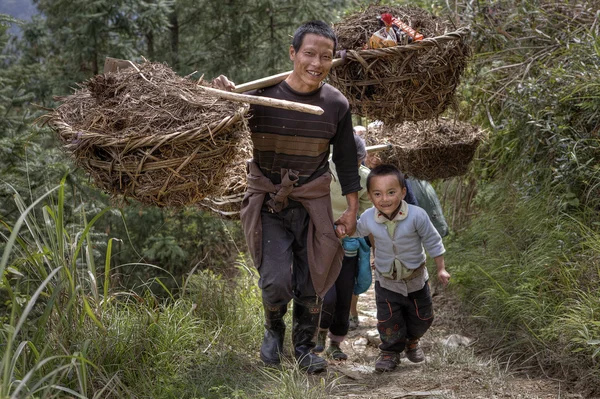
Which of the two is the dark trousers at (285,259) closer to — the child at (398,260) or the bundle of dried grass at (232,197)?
the child at (398,260)

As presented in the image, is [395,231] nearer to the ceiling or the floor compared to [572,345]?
nearer to the ceiling

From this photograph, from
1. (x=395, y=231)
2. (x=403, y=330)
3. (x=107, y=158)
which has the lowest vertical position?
(x=403, y=330)

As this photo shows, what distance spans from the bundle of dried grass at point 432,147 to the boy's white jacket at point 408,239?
1.62m

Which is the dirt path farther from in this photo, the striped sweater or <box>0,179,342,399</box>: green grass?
the striped sweater

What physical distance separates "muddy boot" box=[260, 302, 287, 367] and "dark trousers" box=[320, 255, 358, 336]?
0.73m

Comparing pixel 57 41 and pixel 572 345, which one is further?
pixel 57 41

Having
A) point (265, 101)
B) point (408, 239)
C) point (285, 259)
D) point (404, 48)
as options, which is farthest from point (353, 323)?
point (265, 101)

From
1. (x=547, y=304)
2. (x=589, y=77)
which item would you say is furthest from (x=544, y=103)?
(x=547, y=304)

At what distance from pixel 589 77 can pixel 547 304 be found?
1.80 m

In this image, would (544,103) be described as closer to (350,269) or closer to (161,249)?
(350,269)

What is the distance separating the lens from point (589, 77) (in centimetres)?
550

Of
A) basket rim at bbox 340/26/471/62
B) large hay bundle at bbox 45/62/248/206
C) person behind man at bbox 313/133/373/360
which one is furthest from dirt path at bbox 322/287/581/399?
basket rim at bbox 340/26/471/62

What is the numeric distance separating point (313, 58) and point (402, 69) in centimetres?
58

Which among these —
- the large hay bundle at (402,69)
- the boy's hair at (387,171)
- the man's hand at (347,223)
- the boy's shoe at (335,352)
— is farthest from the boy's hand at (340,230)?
the boy's shoe at (335,352)
